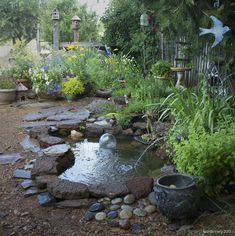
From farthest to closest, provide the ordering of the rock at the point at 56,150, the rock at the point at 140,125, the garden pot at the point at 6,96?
the garden pot at the point at 6,96 < the rock at the point at 140,125 < the rock at the point at 56,150

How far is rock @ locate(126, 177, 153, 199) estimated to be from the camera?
124 inches

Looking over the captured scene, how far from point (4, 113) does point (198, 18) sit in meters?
4.55

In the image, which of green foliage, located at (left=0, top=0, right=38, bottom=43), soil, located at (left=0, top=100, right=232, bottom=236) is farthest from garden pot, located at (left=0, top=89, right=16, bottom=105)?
green foliage, located at (left=0, top=0, right=38, bottom=43)

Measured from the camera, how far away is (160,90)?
5.99 meters

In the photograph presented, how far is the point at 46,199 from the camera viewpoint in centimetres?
313

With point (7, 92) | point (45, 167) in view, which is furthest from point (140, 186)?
point (7, 92)

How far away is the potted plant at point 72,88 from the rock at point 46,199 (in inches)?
181

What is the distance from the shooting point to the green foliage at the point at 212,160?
2.98 meters

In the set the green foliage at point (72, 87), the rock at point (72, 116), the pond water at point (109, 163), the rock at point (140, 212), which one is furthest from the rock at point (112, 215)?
the green foliage at point (72, 87)

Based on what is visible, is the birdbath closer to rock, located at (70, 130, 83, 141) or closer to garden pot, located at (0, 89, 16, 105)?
rock, located at (70, 130, 83, 141)

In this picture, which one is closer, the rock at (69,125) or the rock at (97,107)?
the rock at (69,125)

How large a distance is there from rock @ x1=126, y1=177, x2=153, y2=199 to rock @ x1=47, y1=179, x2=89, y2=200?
42 cm

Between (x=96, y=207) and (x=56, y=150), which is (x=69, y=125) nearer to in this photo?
(x=56, y=150)

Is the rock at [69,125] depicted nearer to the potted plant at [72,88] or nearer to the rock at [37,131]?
the rock at [37,131]
